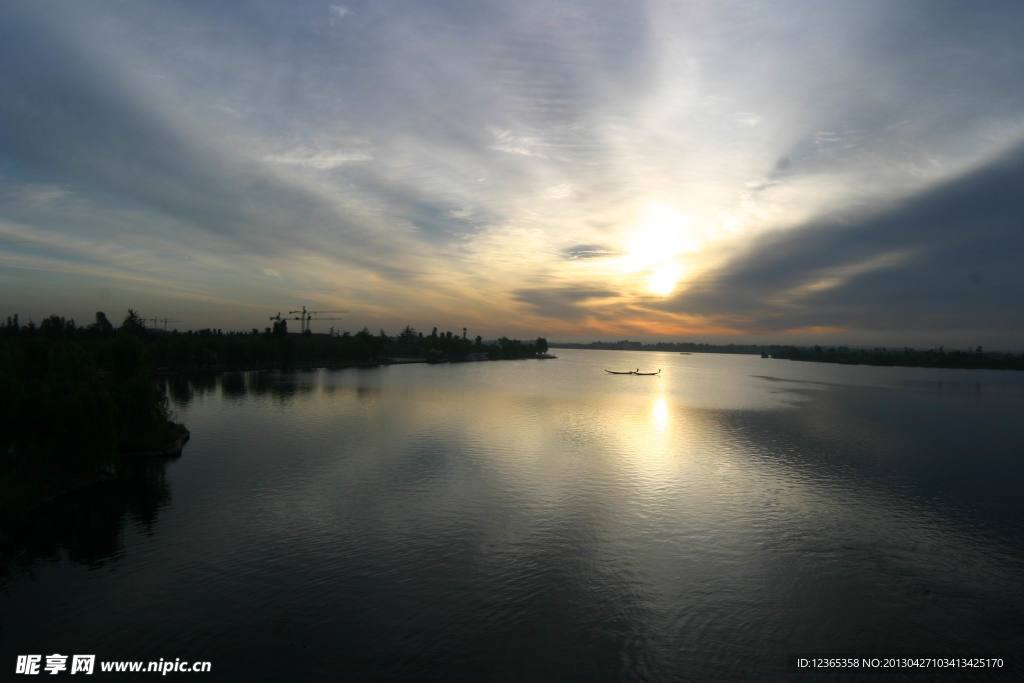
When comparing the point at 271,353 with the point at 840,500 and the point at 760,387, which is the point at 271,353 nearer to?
the point at 760,387

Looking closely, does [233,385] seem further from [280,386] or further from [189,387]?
[280,386]

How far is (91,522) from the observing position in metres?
29.8

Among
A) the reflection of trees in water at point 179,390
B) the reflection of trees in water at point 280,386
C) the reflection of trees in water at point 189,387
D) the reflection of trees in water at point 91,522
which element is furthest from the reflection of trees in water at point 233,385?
the reflection of trees in water at point 91,522

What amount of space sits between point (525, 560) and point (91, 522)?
2454 cm

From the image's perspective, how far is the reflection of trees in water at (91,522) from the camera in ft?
83.8

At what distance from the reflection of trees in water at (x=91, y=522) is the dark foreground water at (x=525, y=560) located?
0.53ft

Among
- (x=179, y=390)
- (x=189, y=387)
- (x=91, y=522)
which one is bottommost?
(x=91, y=522)

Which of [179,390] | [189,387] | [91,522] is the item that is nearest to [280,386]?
[189,387]

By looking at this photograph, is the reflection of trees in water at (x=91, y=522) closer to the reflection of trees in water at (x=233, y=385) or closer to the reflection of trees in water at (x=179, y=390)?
the reflection of trees in water at (x=179, y=390)

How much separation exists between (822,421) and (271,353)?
144519 mm

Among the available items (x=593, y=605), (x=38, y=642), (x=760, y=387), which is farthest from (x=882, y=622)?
(x=760, y=387)

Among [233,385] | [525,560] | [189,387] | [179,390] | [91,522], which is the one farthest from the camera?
[233,385]

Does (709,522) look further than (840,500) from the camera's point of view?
No

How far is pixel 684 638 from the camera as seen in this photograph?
19609 mm
